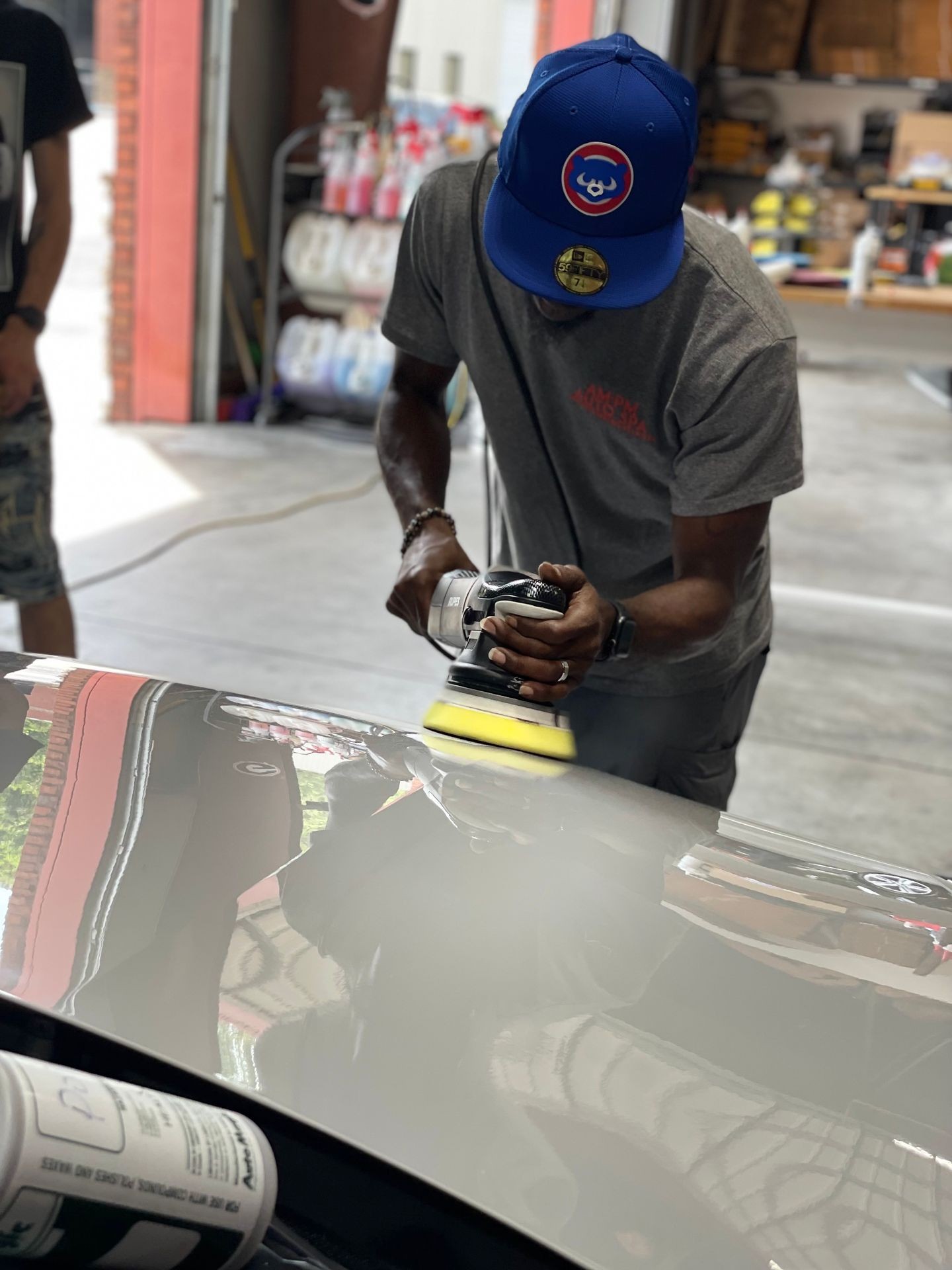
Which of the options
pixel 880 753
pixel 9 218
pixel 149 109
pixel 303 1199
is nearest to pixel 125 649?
pixel 9 218

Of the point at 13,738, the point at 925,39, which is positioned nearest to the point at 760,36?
the point at 925,39

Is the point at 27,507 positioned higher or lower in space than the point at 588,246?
lower

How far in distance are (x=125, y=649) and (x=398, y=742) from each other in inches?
112

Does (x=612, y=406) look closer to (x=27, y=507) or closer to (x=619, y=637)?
(x=619, y=637)

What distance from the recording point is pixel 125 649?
12.8 feet

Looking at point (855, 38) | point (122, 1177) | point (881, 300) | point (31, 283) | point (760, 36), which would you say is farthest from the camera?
point (760, 36)

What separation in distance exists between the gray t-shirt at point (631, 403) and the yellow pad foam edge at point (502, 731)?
285 millimetres

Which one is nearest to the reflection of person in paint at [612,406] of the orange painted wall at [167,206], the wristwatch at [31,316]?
the wristwatch at [31,316]

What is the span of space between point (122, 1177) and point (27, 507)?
2.18 meters

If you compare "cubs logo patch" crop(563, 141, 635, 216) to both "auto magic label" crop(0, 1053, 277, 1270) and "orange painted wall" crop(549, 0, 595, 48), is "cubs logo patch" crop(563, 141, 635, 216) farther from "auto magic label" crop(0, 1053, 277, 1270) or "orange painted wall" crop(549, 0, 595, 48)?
"orange painted wall" crop(549, 0, 595, 48)

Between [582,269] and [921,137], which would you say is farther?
[921,137]

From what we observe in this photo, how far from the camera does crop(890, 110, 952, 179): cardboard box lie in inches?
417

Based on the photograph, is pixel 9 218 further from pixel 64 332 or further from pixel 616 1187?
pixel 64 332

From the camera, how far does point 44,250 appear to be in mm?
2814
